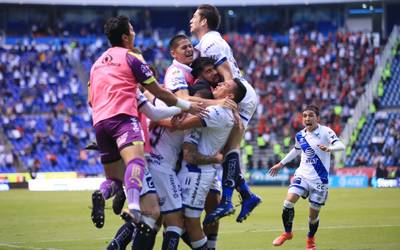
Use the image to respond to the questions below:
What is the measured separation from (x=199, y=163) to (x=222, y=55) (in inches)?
64.6

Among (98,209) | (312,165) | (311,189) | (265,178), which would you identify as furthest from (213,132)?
(265,178)

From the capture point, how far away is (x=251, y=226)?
20984 mm

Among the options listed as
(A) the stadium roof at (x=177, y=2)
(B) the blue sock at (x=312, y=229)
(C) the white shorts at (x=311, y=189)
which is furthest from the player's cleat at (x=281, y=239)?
(A) the stadium roof at (x=177, y=2)

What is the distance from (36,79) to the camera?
175 ft

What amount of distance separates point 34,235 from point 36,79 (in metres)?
35.6

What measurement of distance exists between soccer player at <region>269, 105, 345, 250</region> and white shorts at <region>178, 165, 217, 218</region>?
5.26m

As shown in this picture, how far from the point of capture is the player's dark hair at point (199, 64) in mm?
12438

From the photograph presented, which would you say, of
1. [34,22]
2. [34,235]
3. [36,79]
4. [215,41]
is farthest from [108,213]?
[34,22]

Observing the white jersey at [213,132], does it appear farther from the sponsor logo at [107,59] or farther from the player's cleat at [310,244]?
the player's cleat at [310,244]

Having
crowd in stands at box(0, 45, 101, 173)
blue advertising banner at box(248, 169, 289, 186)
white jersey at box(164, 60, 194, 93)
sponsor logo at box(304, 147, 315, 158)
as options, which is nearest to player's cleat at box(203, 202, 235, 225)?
white jersey at box(164, 60, 194, 93)

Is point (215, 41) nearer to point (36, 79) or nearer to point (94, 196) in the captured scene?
point (94, 196)

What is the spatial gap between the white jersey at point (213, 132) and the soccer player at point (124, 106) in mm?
292

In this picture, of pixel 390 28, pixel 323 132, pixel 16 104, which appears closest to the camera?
pixel 323 132

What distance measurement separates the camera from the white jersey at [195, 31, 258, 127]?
12578 mm
